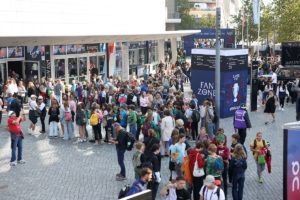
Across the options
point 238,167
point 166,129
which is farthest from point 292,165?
point 166,129

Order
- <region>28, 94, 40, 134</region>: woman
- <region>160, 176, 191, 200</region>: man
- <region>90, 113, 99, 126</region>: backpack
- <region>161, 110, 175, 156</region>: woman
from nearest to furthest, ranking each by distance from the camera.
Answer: <region>160, 176, 191, 200</region>: man < <region>161, 110, 175, 156</region>: woman < <region>90, 113, 99, 126</region>: backpack < <region>28, 94, 40, 134</region>: woman

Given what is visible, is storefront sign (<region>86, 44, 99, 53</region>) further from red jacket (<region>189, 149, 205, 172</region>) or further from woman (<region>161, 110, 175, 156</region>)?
red jacket (<region>189, 149, 205, 172</region>)

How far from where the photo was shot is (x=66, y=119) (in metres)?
17.5

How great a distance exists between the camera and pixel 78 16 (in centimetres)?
3247

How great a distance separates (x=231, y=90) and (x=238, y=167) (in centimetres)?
1196

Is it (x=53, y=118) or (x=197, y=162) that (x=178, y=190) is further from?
(x=53, y=118)

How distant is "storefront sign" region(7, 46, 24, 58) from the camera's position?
91.4ft

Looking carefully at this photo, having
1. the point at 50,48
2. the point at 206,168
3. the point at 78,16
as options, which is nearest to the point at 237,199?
the point at 206,168

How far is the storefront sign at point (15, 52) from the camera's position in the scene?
27.8 metres

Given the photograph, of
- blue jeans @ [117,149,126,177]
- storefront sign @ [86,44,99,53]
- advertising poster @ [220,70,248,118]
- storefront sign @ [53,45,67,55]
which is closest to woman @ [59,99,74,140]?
blue jeans @ [117,149,126,177]

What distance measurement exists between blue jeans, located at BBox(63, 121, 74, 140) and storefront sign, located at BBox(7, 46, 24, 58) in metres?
11.7

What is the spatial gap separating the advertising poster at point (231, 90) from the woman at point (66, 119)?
7.54 metres

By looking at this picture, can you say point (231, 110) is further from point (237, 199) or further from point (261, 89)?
point (237, 199)

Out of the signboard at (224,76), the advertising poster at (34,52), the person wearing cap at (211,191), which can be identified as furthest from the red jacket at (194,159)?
the advertising poster at (34,52)
